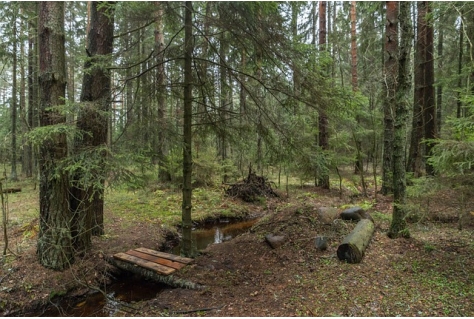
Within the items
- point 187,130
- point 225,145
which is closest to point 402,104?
point 225,145

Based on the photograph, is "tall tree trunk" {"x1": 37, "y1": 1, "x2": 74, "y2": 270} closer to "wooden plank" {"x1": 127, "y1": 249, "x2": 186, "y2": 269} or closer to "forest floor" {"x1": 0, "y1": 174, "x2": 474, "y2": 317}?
"forest floor" {"x1": 0, "y1": 174, "x2": 474, "y2": 317}

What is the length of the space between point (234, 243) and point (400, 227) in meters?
3.46

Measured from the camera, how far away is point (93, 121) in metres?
4.56

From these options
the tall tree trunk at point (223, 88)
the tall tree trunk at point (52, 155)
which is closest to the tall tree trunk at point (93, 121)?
the tall tree trunk at point (52, 155)

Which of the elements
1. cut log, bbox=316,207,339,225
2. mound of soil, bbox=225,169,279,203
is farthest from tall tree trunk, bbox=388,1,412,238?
mound of soil, bbox=225,169,279,203

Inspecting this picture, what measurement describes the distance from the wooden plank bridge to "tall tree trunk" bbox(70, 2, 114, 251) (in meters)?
0.85

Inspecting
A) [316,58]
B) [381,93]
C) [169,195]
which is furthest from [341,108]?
[169,195]

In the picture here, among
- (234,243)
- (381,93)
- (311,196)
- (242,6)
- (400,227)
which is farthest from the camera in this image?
(311,196)

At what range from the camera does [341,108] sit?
4.96 metres

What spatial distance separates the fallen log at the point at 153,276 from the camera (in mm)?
4330

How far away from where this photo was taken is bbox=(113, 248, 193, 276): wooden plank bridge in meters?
4.71

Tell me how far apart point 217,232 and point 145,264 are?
3.50 meters

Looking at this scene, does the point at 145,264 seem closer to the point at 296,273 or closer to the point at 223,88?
the point at 296,273

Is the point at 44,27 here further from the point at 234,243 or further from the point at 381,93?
the point at 381,93
